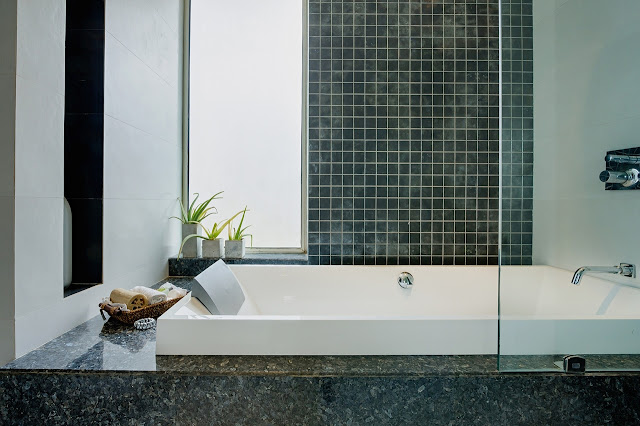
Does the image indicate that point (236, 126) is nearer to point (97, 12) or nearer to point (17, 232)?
point (97, 12)

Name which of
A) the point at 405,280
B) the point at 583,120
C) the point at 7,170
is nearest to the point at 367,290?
the point at 405,280

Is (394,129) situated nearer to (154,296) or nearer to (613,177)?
(613,177)

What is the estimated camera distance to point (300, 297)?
2.35 meters

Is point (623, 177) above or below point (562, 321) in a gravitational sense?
above

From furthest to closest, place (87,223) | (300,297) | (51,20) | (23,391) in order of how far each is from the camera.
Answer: (300,297)
(87,223)
(51,20)
(23,391)

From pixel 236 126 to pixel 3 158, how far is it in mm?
1585

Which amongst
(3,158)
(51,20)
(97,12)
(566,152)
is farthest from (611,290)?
(97,12)

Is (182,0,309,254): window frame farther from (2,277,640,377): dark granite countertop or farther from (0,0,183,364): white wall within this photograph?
(2,277,640,377): dark granite countertop

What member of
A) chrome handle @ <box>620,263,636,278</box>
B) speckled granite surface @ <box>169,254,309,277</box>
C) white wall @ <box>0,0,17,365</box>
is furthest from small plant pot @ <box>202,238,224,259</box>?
chrome handle @ <box>620,263,636,278</box>

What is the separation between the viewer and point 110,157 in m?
1.83

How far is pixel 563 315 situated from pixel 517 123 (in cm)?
56

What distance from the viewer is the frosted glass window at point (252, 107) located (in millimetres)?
2742

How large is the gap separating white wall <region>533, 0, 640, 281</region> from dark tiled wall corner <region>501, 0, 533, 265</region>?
0.02 meters

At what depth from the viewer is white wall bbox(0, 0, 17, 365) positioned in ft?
4.14
